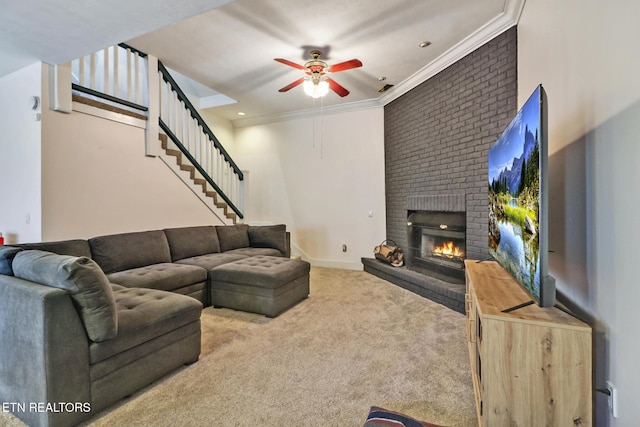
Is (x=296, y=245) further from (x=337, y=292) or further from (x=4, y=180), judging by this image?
(x=4, y=180)

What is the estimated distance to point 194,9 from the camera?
202 cm

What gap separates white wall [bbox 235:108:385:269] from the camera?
502 cm

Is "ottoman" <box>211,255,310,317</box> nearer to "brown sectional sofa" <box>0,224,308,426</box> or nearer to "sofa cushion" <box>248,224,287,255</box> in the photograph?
"brown sectional sofa" <box>0,224,308,426</box>

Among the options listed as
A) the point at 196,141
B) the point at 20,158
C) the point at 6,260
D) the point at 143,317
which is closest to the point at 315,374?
the point at 143,317

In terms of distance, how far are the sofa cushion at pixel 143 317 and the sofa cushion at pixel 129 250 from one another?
0.88 metres

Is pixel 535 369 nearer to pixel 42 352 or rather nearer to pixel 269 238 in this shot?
pixel 42 352

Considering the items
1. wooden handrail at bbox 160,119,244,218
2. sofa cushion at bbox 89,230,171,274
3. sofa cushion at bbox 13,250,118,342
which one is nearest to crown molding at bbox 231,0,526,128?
wooden handrail at bbox 160,119,244,218

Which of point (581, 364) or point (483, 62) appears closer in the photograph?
point (581, 364)

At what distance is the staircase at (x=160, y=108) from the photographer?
342 centimetres

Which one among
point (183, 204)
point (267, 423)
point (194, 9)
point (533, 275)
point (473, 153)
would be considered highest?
point (194, 9)

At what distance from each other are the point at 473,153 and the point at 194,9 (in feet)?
9.44

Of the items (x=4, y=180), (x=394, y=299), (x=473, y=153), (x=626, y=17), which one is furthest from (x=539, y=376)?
(x=4, y=180)

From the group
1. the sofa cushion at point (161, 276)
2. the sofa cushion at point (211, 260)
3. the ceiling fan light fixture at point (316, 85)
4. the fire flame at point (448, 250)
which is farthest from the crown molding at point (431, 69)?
the sofa cushion at point (161, 276)

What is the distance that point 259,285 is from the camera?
116 inches
